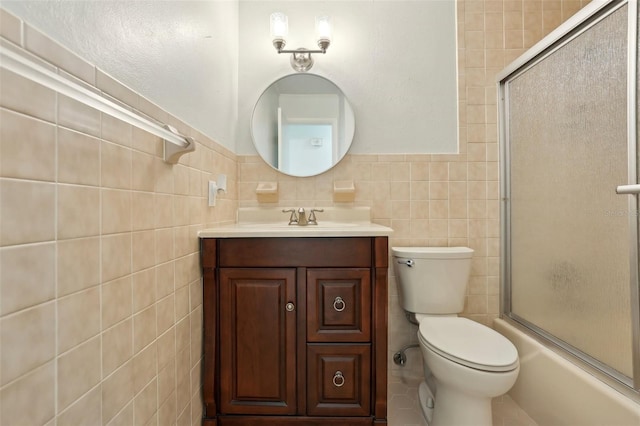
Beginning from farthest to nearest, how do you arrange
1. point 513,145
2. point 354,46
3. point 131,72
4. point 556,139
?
1. point 354,46
2. point 513,145
3. point 556,139
4. point 131,72

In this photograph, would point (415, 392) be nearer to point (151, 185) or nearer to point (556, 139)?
point (556, 139)

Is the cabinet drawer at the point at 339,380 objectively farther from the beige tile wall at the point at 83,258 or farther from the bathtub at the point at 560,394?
the bathtub at the point at 560,394

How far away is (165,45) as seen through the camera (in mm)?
995

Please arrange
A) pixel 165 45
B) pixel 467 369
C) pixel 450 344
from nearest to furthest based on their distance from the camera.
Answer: pixel 165 45
pixel 467 369
pixel 450 344

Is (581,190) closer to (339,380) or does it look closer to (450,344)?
(450,344)

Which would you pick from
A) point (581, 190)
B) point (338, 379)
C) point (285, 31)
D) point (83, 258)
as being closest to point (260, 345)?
point (338, 379)

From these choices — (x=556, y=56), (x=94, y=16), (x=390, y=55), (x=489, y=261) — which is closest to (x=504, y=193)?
(x=489, y=261)

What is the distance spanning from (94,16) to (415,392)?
2.04 meters

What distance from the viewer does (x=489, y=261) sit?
179 cm

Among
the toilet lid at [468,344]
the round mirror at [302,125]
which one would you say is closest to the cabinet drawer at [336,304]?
the toilet lid at [468,344]

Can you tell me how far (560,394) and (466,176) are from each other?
3.64 ft

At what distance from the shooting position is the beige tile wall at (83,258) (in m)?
0.50

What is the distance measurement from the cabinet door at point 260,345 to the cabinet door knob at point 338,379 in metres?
0.16

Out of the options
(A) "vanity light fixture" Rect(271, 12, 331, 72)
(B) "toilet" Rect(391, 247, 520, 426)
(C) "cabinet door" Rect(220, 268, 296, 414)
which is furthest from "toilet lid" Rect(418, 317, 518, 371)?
(A) "vanity light fixture" Rect(271, 12, 331, 72)
